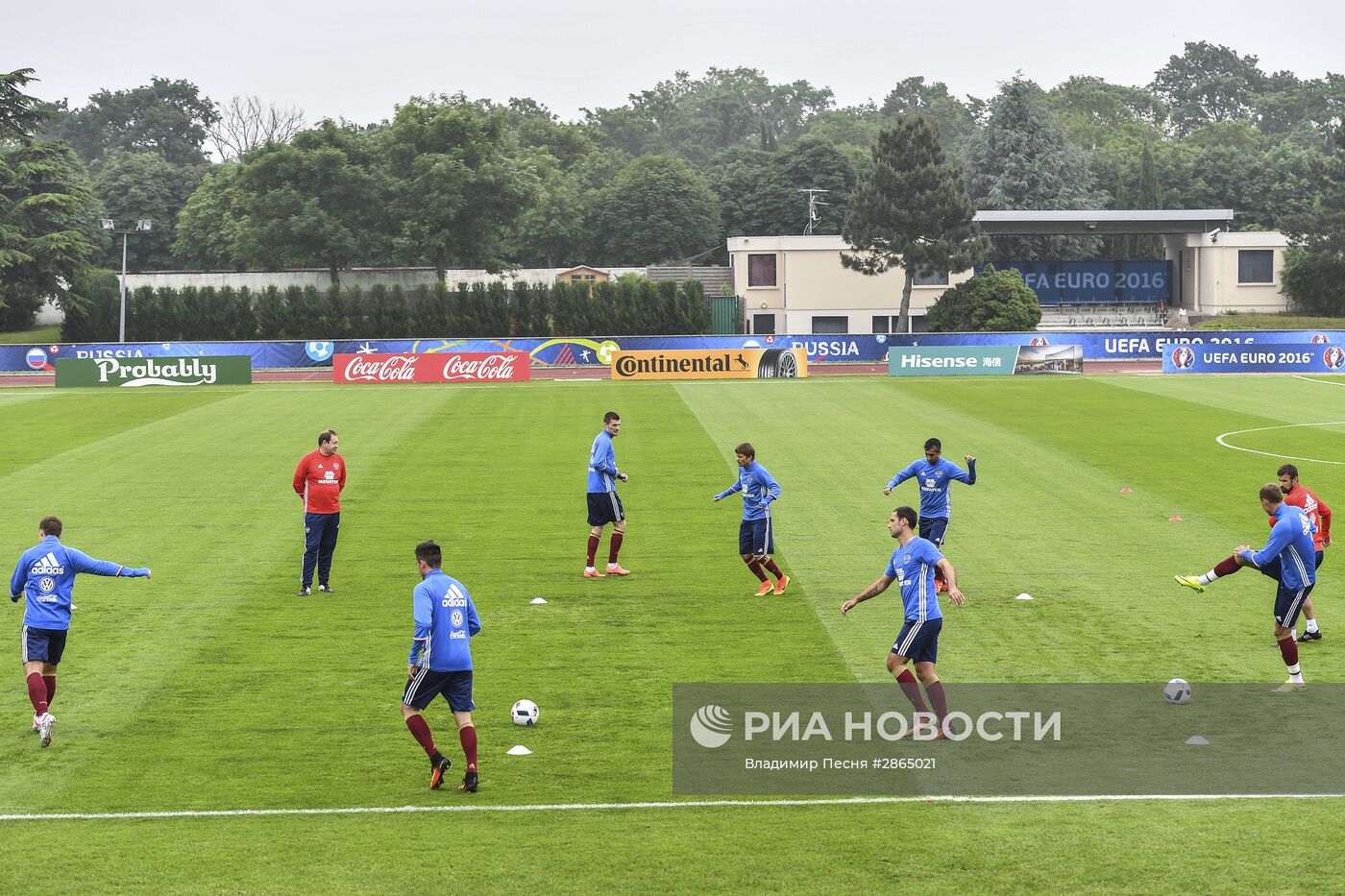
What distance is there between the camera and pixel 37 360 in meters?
65.1

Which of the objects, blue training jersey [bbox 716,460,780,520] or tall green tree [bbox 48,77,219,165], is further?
tall green tree [bbox 48,77,219,165]

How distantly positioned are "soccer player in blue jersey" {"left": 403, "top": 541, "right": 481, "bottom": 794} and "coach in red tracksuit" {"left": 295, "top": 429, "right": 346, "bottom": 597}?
8066mm

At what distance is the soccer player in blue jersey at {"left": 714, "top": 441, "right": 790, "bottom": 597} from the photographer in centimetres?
1873

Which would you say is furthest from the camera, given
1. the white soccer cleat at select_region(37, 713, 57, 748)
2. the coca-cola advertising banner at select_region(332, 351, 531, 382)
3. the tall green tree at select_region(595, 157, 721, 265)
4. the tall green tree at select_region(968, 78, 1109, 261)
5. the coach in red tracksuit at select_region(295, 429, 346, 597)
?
the tall green tree at select_region(595, 157, 721, 265)

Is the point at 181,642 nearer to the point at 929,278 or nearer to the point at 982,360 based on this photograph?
the point at 982,360

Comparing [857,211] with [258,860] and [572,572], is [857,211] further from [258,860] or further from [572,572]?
[258,860]

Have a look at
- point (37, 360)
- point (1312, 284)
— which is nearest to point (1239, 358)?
point (1312, 284)

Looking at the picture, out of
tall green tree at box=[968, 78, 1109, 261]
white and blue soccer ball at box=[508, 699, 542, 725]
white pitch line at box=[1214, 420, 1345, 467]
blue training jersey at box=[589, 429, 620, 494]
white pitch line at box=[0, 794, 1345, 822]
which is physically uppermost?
tall green tree at box=[968, 78, 1109, 261]

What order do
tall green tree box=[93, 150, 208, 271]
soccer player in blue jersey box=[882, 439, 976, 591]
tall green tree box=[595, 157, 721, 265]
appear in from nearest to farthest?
soccer player in blue jersey box=[882, 439, 976, 591], tall green tree box=[595, 157, 721, 265], tall green tree box=[93, 150, 208, 271]

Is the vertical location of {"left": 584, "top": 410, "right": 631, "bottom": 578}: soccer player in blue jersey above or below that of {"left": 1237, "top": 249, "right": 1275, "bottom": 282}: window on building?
below

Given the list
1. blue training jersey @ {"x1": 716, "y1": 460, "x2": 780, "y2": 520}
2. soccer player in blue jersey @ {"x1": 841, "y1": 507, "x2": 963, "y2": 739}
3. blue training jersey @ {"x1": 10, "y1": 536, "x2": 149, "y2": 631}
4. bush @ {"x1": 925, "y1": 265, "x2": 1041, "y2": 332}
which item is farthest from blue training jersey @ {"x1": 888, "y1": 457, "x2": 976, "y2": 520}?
bush @ {"x1": 925, "y1": 265, "x2": 1041, "y2": 332}

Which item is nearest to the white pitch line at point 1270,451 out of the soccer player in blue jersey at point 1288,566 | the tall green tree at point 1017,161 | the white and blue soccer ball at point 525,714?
the soccer player in blue jersey at point 1288,566

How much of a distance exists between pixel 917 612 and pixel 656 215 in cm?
10214

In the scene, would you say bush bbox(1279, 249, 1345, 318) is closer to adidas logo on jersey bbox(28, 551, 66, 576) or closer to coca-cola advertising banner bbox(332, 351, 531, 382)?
coca-cola advertising banner bbox(332, 351, 531, 382)
